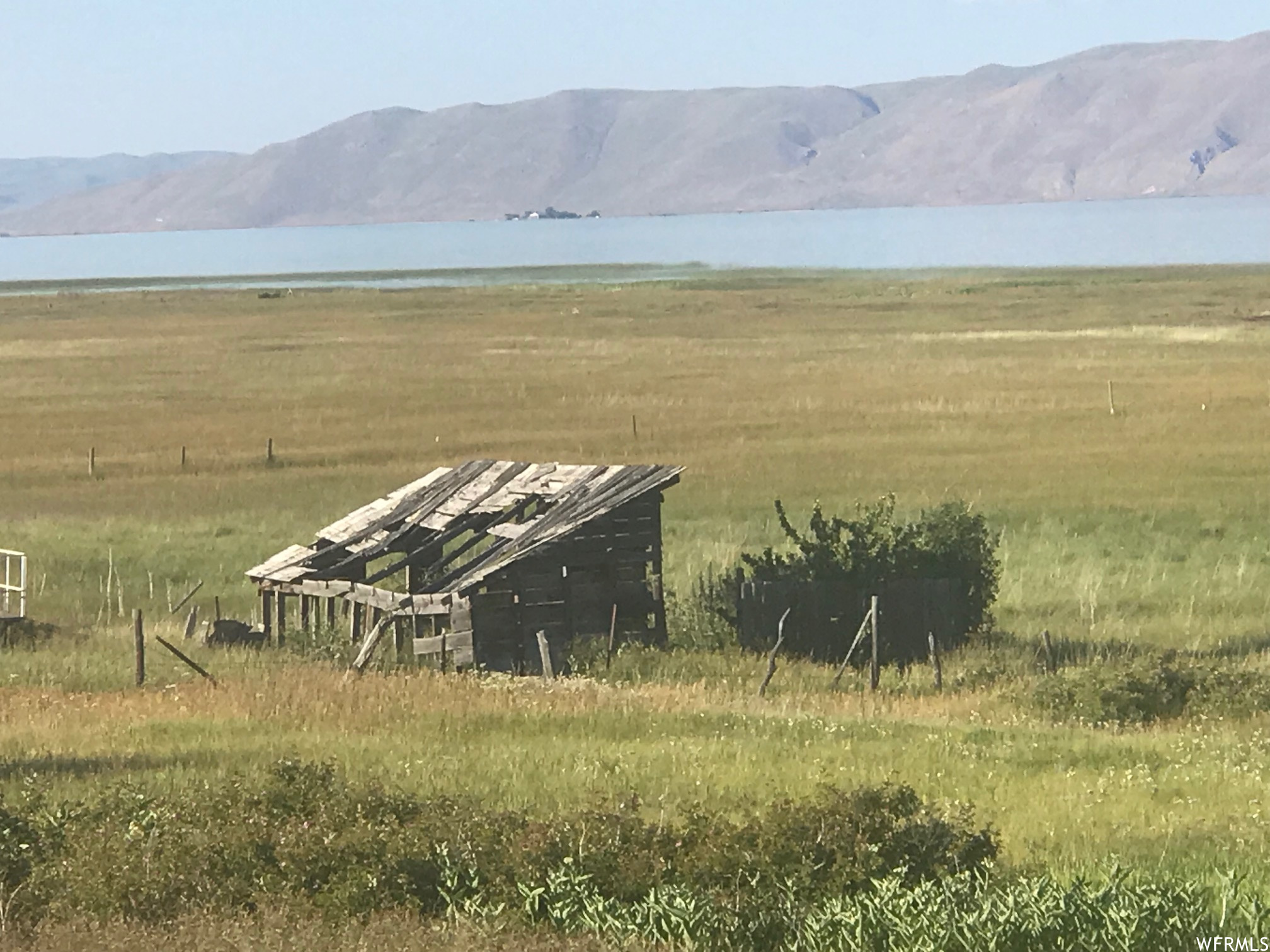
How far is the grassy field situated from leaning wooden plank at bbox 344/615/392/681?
1.80 ft

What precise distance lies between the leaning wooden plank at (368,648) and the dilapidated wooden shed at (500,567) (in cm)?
16

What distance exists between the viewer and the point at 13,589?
3266cm

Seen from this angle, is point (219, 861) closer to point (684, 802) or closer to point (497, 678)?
point (684, 802)

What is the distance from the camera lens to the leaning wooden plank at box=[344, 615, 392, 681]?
26656 mm

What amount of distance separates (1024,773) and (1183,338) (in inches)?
3029

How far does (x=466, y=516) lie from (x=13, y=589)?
7548 mm

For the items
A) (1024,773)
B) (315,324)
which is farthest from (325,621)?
(315,324)

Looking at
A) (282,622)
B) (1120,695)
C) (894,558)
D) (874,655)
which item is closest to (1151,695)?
(1120,695)

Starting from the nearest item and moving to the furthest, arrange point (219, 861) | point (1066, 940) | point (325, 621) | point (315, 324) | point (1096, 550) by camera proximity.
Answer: point (1066, 940)
point (219, 861)
point (325, 621)
point (1096, 550)
point (315, 324)

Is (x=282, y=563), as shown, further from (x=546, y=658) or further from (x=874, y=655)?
(x=874, y=655)

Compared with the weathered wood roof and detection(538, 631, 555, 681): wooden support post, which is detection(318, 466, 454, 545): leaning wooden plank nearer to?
the weathered wood roof

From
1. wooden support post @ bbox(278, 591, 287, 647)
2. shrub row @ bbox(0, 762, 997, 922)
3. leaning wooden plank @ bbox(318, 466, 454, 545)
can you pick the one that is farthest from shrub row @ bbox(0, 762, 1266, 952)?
leaning wooden plank @ bbox(318, 466, 454, 545)

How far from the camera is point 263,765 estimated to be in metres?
19.0

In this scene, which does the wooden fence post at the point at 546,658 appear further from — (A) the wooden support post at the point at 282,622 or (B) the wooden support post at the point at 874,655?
(A) the wooden support post at the point at 282,622
